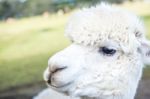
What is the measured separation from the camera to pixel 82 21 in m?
1.65

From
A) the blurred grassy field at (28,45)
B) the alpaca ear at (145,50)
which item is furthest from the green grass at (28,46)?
the alpaca ear at (145,50)

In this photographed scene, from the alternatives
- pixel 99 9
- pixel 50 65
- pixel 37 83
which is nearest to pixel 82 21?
pixel 99 9

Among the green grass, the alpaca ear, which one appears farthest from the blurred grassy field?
the alpaca ear

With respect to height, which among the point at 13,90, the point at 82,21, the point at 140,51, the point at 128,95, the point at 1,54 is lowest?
the point at 13,90

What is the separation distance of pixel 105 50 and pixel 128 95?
0.63 ft

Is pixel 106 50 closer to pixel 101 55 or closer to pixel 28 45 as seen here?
pixel 101 55

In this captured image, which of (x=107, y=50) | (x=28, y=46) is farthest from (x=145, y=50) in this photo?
(x=28, y=46)

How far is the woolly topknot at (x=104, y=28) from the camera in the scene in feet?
5.27

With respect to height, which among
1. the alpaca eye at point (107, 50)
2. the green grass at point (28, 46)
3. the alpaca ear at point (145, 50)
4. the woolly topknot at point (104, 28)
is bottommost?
the green grass at point (28, 46)

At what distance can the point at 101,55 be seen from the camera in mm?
1623

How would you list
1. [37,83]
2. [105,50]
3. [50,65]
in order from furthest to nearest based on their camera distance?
[37,83] → [105,50] → [50,65]

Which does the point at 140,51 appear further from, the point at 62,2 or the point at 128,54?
the point at 62,2

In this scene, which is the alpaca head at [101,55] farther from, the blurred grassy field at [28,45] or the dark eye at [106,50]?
the blurred grassy field at [28,45]

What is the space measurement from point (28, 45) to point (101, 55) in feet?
4.06
